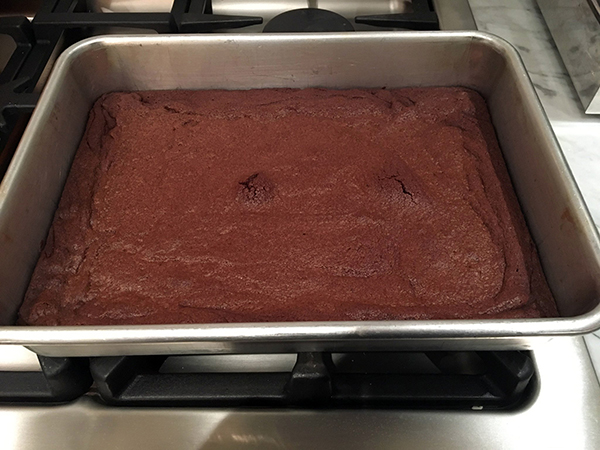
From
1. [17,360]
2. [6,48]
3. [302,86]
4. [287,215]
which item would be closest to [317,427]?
[287,215]

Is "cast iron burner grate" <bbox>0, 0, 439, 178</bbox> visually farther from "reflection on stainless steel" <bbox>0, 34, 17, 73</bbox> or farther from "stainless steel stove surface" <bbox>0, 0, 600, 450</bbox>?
"stainless steel stove surface" <bbox>0, 0, 600, 450</bbox>

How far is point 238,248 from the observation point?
880mm

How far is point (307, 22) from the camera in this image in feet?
4.08

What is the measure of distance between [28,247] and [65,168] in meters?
0.21

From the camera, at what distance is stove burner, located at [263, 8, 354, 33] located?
1.22 metres

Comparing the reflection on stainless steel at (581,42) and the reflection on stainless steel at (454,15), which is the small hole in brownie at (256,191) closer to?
the reflection on stainless steel at (454,15)

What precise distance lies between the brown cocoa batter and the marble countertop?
218 mm

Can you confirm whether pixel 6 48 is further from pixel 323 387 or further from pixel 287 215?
pixel 323 387

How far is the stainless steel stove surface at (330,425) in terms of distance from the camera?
733 millimetres

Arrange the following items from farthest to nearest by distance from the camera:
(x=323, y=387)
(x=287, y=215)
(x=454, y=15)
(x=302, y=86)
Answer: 1. (x=454, y=15)
2. (x=302, y=86)
3. (x=287, y=215)
4. (x=323, y=387)

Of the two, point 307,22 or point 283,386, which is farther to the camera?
point 307,22

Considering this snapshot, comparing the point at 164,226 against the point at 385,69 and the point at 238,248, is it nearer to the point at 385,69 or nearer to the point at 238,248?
the point at 238,248

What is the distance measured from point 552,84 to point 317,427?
105 cm

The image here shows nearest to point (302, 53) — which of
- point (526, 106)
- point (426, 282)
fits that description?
point (526, 106)
